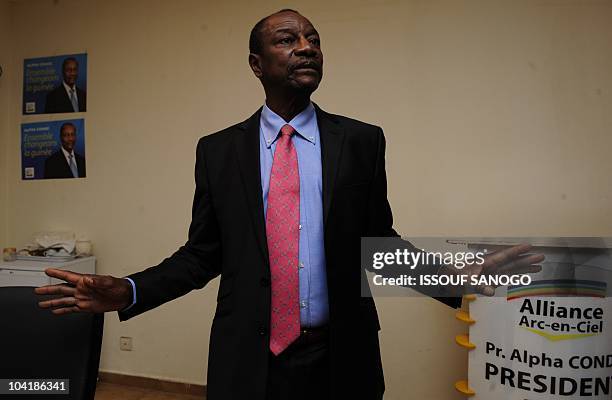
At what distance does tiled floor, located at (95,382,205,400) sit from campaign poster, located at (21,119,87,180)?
139 centimetres

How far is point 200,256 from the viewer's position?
1.20 m

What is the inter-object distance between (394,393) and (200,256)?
178 centimetres

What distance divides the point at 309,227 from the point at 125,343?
2379mm

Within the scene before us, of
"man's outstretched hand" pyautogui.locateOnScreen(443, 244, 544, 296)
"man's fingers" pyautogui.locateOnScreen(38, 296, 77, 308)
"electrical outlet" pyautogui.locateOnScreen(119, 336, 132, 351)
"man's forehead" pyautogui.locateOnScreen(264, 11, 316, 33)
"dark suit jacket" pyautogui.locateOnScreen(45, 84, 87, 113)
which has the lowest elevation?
"electrical outlet" pyautogui.locateOnScreen(119, 336, 132, 351)

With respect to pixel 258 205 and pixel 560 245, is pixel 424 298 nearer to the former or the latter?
pixel 560 245

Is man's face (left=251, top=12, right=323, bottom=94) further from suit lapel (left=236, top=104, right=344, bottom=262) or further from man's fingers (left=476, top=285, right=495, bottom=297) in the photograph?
man's fingers (left=476, top=285, right=495, bottom=297)

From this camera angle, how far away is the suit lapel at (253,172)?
1.08 m

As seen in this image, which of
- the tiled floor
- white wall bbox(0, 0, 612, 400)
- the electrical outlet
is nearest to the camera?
white wall bbox(0, 0, 612, 400)

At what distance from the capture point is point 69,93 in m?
3.05

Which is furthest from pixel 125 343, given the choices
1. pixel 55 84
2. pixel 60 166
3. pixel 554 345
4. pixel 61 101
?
pixel 554 345

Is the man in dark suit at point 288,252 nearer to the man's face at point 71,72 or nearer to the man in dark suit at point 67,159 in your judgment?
the man in dark suit at point 67,159

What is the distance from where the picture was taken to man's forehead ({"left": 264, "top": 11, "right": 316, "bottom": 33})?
114 cm

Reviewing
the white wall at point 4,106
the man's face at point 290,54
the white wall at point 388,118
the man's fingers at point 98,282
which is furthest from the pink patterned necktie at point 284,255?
the white wall at point 4,106

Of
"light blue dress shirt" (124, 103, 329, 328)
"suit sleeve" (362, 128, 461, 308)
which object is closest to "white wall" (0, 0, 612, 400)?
"suit sleeve" (362, 128, 461, 308)
